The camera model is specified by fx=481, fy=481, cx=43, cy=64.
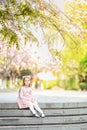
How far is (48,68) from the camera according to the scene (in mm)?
33125

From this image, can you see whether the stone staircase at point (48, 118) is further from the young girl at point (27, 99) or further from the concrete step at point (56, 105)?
the young girl at point (27, 99)

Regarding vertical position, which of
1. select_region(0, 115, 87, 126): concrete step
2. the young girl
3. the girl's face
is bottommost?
select_region(0, 115, 87, 126): concrete step

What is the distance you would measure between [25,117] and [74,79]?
20.9 meters

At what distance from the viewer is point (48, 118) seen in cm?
1150

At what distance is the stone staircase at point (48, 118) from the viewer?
1132 cm

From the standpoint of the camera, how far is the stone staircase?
11.3 metres

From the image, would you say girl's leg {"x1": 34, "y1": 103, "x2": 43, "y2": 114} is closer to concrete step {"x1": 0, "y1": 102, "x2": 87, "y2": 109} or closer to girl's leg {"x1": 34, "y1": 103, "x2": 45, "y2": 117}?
girl's leg {"x1": 34, "y1": 103, "x2": 45, "y2": 117}

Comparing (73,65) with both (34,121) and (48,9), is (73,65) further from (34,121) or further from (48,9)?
(34,121)

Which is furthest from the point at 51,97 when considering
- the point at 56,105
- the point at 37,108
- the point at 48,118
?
the point at 37,108

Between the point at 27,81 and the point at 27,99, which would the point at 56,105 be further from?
the point at 27,81

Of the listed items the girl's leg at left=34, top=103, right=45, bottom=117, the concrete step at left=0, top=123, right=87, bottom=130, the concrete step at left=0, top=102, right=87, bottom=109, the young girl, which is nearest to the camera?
the concrete step at left=0, top=123, right=87, bottom=130

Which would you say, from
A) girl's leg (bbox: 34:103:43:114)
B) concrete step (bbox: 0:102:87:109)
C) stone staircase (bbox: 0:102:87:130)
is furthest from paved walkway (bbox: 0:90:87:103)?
girl's leg (bbox: 34:103:43:114)

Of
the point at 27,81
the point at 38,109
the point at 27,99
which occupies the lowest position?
the point at 38,109

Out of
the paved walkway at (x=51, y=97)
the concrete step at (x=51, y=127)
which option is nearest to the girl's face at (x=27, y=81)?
the concrete step at (x=51, y=127)
